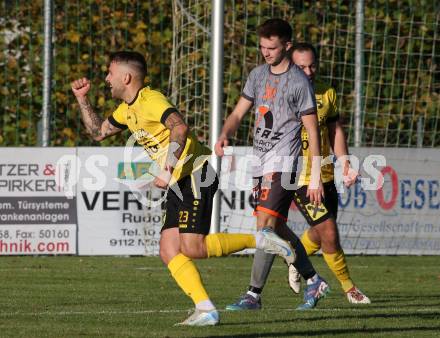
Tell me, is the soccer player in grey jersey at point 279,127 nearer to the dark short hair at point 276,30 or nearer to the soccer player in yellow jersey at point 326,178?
the dark short hair at point 276,30

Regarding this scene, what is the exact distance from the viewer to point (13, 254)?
1481 cm

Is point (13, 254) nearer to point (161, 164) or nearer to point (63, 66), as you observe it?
point (63, 66)

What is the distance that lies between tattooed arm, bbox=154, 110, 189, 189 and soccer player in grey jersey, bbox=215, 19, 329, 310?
0.78 m

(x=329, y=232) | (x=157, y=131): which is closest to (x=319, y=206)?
(x=329, y=232)

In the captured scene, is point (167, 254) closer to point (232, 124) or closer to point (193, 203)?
point (193, 203)

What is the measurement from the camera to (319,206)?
32.1ft

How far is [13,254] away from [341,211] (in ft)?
14.1

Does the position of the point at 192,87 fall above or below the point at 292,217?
above

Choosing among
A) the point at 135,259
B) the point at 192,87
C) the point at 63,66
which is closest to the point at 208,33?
the point at 192,87

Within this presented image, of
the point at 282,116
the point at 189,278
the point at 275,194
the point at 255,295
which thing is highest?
the point at 282,116

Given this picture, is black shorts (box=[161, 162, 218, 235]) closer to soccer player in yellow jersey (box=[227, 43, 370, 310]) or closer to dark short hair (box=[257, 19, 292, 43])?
dark short hair (box=[257, 19, 292, 43])

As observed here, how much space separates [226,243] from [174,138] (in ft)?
2.54

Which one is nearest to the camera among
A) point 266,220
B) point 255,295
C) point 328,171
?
point 266,220

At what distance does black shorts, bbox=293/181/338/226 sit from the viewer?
9.73 metres
